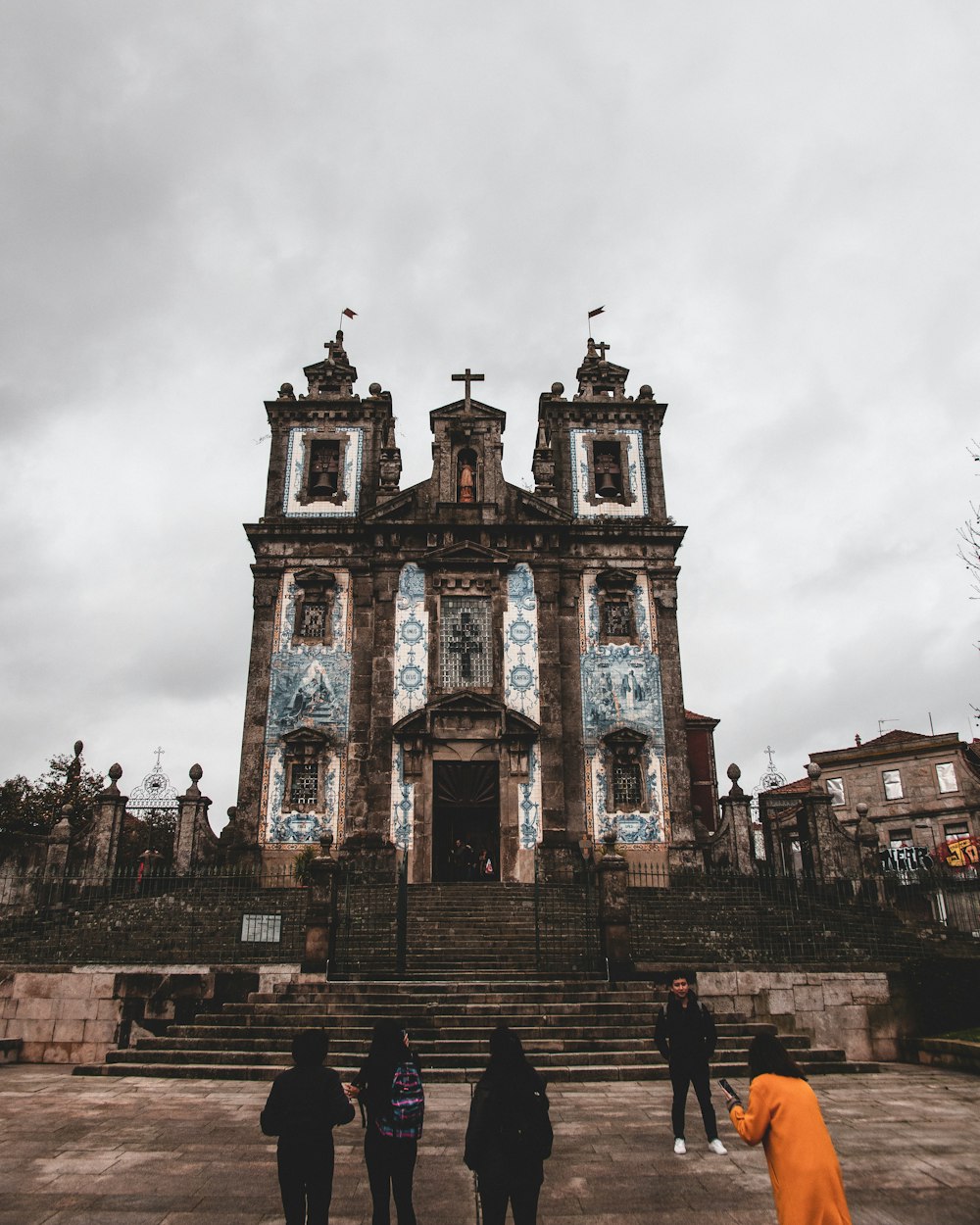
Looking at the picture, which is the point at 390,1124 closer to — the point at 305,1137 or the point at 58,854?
the point at 305,1137

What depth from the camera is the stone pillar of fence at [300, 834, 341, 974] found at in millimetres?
13438

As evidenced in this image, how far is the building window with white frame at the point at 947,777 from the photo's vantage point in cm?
4056

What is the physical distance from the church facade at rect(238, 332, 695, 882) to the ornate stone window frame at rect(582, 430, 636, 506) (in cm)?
7

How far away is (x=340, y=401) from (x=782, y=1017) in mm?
21632

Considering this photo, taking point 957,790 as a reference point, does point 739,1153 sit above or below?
below

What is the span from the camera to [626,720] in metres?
24.6

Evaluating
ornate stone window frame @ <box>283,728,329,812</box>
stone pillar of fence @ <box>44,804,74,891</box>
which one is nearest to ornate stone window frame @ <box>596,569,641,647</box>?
ornate stone window frame @ <box>283,728,329,812</box>

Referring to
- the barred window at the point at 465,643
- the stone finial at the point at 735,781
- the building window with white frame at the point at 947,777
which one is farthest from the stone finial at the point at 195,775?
the building window with white frame at the point at 947,777

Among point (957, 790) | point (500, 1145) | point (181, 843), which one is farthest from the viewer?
point (957, 790)

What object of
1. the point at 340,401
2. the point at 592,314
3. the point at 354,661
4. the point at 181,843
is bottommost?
the point at 181,843

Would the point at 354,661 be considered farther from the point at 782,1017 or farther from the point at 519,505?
the point at 782,1017

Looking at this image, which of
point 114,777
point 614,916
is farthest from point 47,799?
point 614,916

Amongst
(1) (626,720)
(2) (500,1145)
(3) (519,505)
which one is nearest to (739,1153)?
(2) (500,1145)

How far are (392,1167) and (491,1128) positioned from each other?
29.3 inches
